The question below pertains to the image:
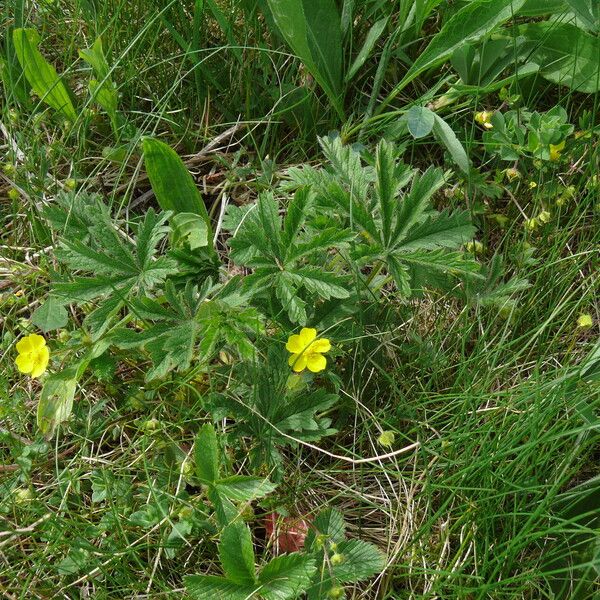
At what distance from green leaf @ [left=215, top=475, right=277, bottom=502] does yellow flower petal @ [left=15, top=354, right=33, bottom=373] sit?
0.44m

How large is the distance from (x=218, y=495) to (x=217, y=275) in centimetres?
50

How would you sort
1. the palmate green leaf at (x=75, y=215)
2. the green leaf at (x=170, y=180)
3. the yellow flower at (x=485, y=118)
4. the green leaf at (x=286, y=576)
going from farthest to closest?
the yellow flower at (x=485, y=118), the green leaf at (x=170, y=180), the palmate green leaf at (x=75, y=215), the green leaf at (x=286, y=576)

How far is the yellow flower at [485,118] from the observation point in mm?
1935

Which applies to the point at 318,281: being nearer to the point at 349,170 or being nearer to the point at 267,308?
the point at 267,308

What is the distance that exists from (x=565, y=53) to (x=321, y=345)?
106 cm

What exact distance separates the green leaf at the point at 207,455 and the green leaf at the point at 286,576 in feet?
0.62

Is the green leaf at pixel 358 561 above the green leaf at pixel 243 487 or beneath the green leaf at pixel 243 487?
beneath

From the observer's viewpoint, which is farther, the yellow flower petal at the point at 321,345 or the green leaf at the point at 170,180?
the green leaf at the point at 170,180

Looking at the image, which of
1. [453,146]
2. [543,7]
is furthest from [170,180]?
[543,7]

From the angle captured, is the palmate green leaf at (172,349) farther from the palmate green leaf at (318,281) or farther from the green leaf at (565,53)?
the green leaf at (565,53)

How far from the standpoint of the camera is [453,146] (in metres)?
1.88

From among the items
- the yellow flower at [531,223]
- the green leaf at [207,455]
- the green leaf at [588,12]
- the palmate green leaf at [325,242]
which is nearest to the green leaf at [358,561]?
the green leaf at [207,455]

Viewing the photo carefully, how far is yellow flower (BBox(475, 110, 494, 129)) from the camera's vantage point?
76.2 inches

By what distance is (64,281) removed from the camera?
1729 millimetres
